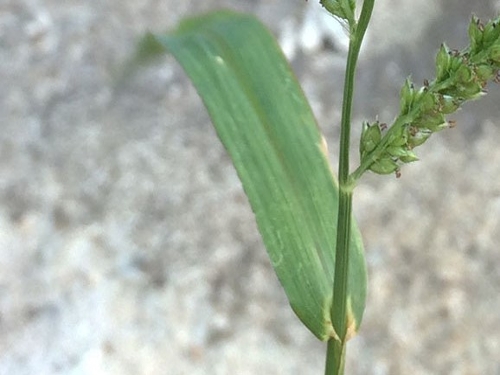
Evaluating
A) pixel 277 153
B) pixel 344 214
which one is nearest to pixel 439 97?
pixel 344 214

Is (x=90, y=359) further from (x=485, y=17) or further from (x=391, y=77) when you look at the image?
(x=485, y=17)

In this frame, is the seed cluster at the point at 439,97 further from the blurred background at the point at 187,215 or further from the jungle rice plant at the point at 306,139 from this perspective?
the blurred background at the point at 187,215

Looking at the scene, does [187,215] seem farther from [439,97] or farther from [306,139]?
[439,97]

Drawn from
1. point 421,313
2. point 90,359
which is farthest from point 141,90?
point 421,313

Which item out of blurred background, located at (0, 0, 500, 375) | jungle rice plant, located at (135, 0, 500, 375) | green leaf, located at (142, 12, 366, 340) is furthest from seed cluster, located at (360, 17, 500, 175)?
blurred background, located at (0, 0, 500, 375)

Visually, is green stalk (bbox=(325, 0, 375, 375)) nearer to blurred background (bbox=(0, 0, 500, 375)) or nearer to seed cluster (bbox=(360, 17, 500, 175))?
seed cluster (bbox=(360, 17, 500, 175))
